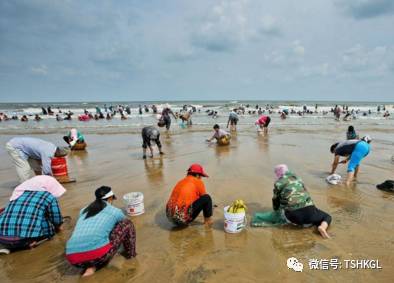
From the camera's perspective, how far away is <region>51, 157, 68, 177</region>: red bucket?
763cm

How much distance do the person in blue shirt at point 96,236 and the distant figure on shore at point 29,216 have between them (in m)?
1.00

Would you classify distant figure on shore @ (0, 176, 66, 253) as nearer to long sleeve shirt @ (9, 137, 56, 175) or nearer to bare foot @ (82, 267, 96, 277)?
bare foot @ (82, 267, 96, 277)

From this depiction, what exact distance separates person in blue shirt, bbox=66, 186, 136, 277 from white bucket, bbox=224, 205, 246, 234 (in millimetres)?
1595

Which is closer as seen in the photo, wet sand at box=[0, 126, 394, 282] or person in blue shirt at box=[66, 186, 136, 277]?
person in blue shirt at box=[66, 186, 136, 277]

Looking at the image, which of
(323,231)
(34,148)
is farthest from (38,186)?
(323,231)

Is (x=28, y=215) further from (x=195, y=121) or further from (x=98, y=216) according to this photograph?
(x=195, y=121)

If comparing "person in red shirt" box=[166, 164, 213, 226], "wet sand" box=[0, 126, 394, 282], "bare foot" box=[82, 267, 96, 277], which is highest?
"person in red shirt" box=[166, 164, 213, 226]

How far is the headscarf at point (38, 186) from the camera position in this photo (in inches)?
150

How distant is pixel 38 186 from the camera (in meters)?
3.93

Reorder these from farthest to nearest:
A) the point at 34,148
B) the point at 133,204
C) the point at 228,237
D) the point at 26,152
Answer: the point at 26,152
the point at 34,148
the point at 133,204
the point at 228,237

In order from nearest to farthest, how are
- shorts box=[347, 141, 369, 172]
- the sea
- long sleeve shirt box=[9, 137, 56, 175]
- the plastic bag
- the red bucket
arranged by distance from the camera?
the plastic bag → long sleeve shirt box=[9, 137, 56, 175] → shorts box=[347, 141, 369, 172] → the red bucket → the sea

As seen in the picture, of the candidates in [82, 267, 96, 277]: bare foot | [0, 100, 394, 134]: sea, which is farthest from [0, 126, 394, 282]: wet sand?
[0, 100, 394, 134]: sea

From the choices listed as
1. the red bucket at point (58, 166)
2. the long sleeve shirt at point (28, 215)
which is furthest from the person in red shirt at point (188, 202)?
the red bucket at point (58, 166)

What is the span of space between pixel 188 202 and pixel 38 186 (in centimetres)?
236
